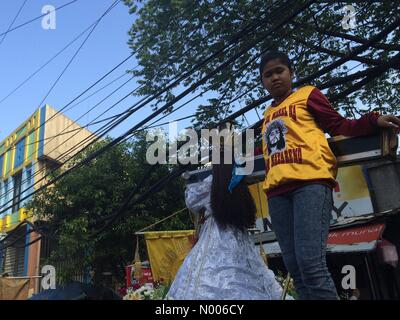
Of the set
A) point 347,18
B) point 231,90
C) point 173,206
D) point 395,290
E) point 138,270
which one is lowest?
point 395,290

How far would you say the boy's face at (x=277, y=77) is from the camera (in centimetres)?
242

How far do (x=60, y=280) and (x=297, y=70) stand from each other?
6.98 metres

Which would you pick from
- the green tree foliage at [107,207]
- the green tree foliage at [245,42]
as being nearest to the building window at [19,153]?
the green tree foliage at [107,207]

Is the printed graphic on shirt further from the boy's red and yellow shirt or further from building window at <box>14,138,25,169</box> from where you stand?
building window at <box>14,138,25,169</box>

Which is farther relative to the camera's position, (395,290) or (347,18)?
(347,18)

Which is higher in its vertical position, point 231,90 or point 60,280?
point 231,90

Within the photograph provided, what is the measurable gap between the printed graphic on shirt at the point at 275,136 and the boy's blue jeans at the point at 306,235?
28 cm

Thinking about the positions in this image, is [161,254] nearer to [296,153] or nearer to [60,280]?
[60,280]

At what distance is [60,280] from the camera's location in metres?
9.72

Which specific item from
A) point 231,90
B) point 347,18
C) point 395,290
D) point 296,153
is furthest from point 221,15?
point 296,153

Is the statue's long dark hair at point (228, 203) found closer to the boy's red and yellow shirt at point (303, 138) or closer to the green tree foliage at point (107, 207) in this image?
the boy's red and yellow shirt at point (303, 138)

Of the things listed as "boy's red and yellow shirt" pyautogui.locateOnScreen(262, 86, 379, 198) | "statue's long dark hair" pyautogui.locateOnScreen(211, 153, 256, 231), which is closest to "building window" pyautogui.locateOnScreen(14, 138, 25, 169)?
"statue's long dark hair" pyautogui.locateOnScreen(211, 153, 256, 231)

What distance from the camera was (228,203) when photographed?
291 centimetres

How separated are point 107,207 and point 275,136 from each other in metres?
8.70
